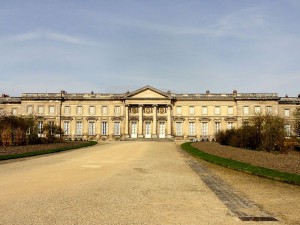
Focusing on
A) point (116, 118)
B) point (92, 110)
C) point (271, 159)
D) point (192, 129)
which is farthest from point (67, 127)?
point (271, 159)

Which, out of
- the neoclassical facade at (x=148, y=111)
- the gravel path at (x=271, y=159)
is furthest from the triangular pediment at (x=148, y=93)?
the gravel path at (x=271, y=159)

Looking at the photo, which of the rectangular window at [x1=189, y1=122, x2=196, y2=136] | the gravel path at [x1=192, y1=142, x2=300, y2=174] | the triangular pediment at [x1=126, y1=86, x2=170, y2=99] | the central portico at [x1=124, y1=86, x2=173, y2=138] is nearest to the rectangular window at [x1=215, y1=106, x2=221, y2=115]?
the rectangular window at [x1=189, y1=122, x2=196, y2=136]

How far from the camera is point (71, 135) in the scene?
70625mm

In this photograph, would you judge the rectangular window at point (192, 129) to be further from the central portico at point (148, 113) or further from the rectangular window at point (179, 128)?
the central portico at point (148, 113)

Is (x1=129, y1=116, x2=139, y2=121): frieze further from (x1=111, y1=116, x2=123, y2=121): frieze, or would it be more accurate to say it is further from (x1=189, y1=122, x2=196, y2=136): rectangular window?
(x1=189, y1=122, x2=196, y2=136): rectangular window

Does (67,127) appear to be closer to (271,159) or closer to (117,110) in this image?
(117,110)

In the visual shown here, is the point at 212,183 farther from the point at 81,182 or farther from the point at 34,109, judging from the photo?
the point at 34,109

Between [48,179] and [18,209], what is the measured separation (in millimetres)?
4691

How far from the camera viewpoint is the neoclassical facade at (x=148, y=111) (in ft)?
225

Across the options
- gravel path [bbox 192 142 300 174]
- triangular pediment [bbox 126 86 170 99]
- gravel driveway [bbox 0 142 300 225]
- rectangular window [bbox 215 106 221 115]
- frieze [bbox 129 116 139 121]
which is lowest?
gravel driveway [bbox 0 142 300 225]

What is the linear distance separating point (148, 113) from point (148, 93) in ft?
13.0

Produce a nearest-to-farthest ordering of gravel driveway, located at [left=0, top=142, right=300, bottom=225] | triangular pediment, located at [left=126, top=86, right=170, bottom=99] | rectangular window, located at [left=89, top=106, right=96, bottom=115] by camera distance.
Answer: gravel driveway, located at [left=0, top=142, right=300, bottom=225] → triangular pediment, located at [left=126, top=86, right=170, bottom=99] → rectangular window, located at [left=89, top=106, right=96, bottom=115]

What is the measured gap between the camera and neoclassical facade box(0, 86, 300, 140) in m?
68.4

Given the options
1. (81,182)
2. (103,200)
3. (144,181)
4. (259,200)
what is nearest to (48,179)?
(81,182)
